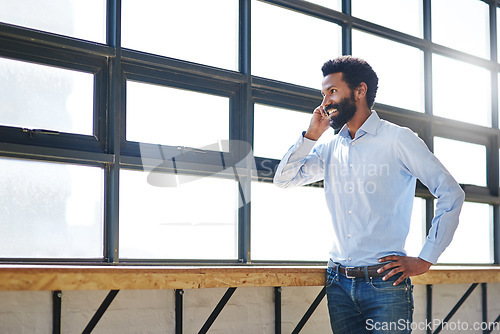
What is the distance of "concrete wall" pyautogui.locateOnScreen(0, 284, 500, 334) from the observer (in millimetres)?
2430

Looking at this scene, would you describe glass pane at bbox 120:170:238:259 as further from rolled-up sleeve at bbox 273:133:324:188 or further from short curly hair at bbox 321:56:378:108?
short curly hair at bbox 321:56:378:108

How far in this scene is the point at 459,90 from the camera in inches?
178

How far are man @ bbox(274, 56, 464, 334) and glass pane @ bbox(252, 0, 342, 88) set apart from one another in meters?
1.02

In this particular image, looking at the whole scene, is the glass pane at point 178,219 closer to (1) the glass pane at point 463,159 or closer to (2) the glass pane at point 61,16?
(2) the glass pane at point 61,16

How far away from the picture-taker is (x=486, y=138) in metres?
4.60

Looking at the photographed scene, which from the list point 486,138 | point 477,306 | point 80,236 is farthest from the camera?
point 486,138

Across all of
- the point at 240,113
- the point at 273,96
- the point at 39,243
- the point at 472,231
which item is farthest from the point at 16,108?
the point at 472,231

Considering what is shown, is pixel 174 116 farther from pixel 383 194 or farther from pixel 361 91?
pixel 383 194

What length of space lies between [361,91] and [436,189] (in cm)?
48

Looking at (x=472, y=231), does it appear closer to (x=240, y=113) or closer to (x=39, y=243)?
(x=240, y=113)

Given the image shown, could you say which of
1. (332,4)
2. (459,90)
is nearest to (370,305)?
(332,4)

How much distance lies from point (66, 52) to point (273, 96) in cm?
118

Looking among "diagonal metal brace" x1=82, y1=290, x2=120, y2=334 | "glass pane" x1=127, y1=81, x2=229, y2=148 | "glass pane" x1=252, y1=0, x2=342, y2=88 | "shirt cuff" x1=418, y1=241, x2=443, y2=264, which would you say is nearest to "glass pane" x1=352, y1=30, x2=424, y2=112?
"glass pane" x1=252, y1=0, x2=342, y2=88

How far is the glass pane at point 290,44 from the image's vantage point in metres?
3.45
